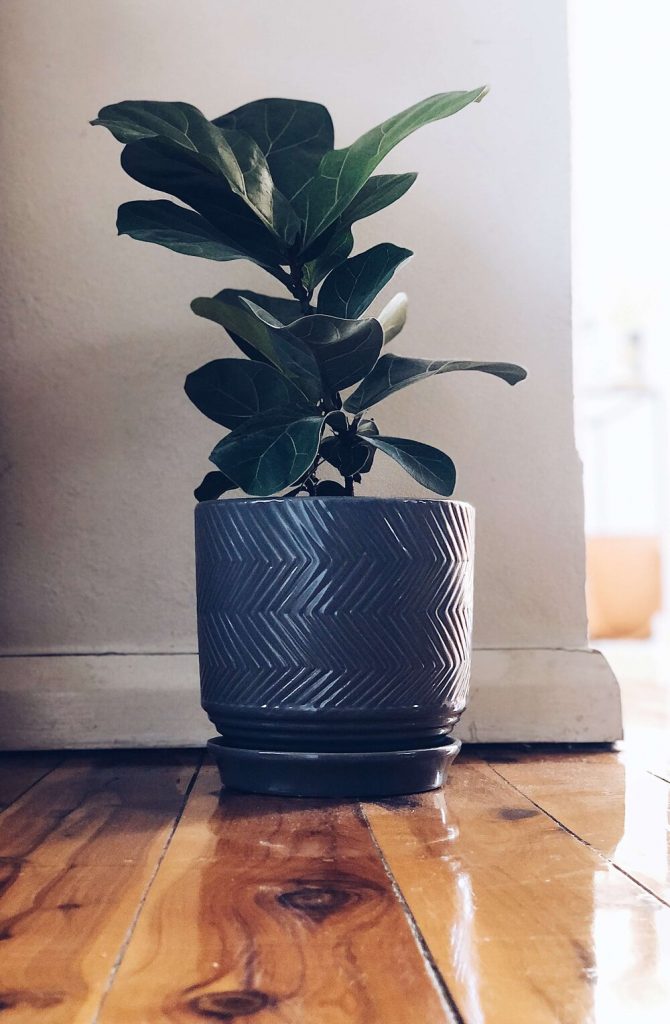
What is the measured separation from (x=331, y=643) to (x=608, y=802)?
0.33m

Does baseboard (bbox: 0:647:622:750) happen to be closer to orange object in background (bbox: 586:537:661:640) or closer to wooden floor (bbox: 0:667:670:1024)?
wooden floor (bbox: 0:667:670:1024)

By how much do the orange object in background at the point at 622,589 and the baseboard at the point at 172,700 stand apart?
151 inches

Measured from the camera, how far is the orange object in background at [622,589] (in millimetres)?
5215

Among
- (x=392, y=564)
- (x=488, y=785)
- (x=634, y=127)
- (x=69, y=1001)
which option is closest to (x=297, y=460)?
(x=392, y=564)

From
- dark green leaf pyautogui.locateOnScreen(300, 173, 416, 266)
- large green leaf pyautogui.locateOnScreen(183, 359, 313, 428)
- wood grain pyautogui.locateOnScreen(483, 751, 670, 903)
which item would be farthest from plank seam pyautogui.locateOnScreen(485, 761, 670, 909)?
dark green leaf pyautogui.locateOnScreen(300, 173, 416, 266)

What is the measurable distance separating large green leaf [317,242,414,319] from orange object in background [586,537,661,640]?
4.33 meters

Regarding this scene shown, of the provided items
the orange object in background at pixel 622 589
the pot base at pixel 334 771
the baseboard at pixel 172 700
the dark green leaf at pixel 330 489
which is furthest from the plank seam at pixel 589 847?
the orange object in background at pixel 622 589

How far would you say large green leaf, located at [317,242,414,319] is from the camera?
1067 millimetres

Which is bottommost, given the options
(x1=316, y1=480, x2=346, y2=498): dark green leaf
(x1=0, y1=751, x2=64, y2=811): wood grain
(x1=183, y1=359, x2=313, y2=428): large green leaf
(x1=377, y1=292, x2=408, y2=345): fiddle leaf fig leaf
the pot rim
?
(x1=0, y1=751, x2=64, y2=811): wood grain

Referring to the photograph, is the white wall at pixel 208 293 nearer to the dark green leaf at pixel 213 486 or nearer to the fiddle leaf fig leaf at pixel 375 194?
the dark green leaf at pixel 213 486

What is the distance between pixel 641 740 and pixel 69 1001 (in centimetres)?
117

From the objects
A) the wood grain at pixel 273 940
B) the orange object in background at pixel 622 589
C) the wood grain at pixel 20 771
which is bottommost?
the orange object in background at pixel 622 589

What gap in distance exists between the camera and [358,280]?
108 cm

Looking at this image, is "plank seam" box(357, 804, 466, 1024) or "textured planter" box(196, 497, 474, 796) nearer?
"plank seam" box(357, 804, 466, 1024)
